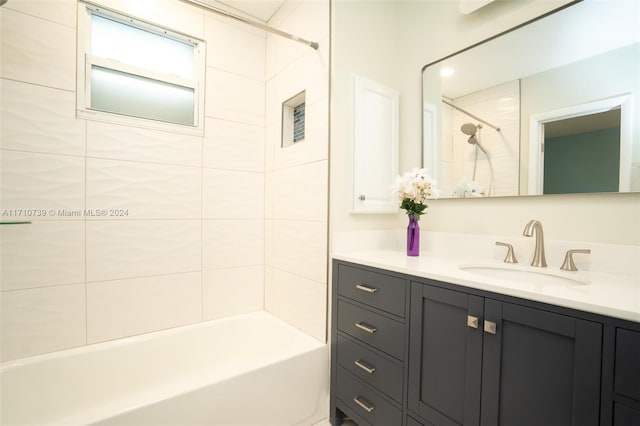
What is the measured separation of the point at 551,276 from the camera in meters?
1.19

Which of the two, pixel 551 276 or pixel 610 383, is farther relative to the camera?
pixel 551 276

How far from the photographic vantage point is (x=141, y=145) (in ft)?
5.94

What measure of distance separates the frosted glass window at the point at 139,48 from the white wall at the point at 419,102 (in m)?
1.11

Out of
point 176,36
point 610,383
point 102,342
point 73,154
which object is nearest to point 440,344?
point 610,383

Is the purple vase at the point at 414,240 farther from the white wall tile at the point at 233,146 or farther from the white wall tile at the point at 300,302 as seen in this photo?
the white wall tile at the point at 233,146

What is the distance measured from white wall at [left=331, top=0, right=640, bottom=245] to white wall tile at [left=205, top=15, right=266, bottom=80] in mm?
858

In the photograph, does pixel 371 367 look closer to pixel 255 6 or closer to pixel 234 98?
pixel 234 98

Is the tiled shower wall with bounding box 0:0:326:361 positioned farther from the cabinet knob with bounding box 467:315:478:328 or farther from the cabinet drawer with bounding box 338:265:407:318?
the cabinet knob with bounding box 467:315:478:328

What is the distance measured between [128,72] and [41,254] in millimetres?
1161

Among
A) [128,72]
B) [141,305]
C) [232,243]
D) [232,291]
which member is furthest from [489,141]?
[141,305]

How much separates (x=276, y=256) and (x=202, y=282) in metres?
0.55

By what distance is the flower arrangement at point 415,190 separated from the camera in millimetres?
1544

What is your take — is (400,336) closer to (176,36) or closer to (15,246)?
(15,246)

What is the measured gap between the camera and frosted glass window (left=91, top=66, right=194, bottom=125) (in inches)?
67.5
